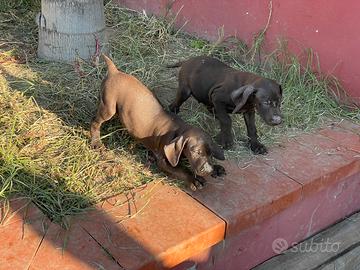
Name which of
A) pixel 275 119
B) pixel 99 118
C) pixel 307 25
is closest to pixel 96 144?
pixel 99 118

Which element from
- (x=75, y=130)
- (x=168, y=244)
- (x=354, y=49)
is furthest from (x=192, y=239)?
(x=354, y=49)

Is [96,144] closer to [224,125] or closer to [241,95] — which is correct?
[224,125]

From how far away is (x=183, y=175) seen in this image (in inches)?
120

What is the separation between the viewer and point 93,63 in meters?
4.64

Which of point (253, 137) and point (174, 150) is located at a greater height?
point (174, 150)

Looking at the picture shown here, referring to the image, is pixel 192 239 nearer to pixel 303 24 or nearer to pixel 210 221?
pixel 210 221

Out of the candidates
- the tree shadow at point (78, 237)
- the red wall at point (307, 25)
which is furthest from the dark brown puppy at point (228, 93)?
the red wall at point (307, 25)

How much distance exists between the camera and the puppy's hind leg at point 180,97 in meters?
3.88

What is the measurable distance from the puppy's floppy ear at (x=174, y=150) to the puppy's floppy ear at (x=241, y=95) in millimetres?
541

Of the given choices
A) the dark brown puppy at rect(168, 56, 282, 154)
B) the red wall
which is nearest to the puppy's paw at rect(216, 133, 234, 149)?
the dark brown puppy at rect(168, 56, 282, 154)

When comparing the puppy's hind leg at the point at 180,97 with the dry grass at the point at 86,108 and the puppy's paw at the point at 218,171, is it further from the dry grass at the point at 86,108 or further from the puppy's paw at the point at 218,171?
the puppy's paw at the point at 218,171

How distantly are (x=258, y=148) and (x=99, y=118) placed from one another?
113 centimetres

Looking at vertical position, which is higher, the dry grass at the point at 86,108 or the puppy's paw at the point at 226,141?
the puppy's paw at the point at 226,141

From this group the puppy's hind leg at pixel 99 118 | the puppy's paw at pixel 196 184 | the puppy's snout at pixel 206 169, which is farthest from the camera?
the puppy's hind leg at pixel 99 118
